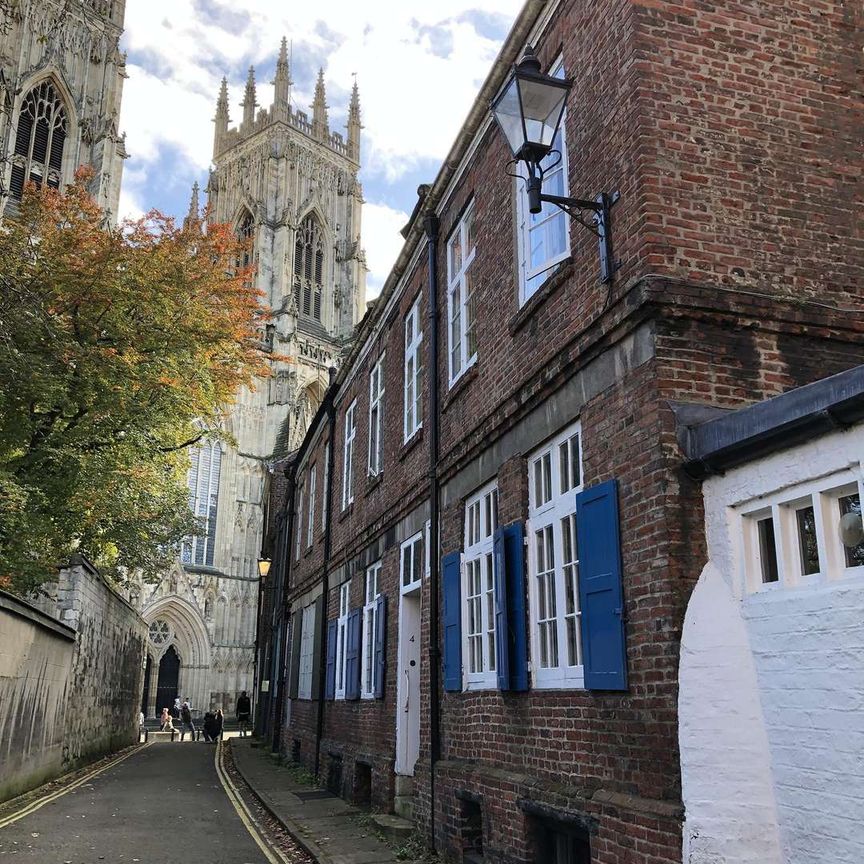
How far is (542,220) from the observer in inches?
315

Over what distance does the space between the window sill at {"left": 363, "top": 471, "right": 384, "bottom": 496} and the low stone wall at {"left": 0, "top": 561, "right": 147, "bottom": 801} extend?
5440mm

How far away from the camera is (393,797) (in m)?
11.1

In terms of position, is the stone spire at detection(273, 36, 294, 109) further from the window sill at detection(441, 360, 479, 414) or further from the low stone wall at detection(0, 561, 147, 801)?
the window sill at detection(441, 360, 479, 414)

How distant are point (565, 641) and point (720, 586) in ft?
5.99

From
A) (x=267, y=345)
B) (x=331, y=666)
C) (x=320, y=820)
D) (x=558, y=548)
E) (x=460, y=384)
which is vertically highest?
(x=267, y=345)

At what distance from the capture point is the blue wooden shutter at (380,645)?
11984 millimetres

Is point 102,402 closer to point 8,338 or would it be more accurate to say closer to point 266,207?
point 8,338

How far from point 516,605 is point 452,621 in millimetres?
1839

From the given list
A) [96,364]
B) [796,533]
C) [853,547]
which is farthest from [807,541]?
[96,364]

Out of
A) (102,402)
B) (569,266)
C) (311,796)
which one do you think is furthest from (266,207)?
(569,266)

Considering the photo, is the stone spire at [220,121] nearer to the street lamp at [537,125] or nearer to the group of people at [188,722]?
the group of people at [188,722]

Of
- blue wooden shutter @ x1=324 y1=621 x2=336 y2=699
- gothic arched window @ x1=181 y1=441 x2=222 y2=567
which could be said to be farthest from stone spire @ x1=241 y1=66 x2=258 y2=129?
blue wooden shutter @ x1=324 y1=621 x2=336 y2=699

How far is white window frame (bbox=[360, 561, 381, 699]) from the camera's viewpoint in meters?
12.9

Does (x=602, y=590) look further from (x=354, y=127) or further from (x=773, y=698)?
(x=354, y=127)
